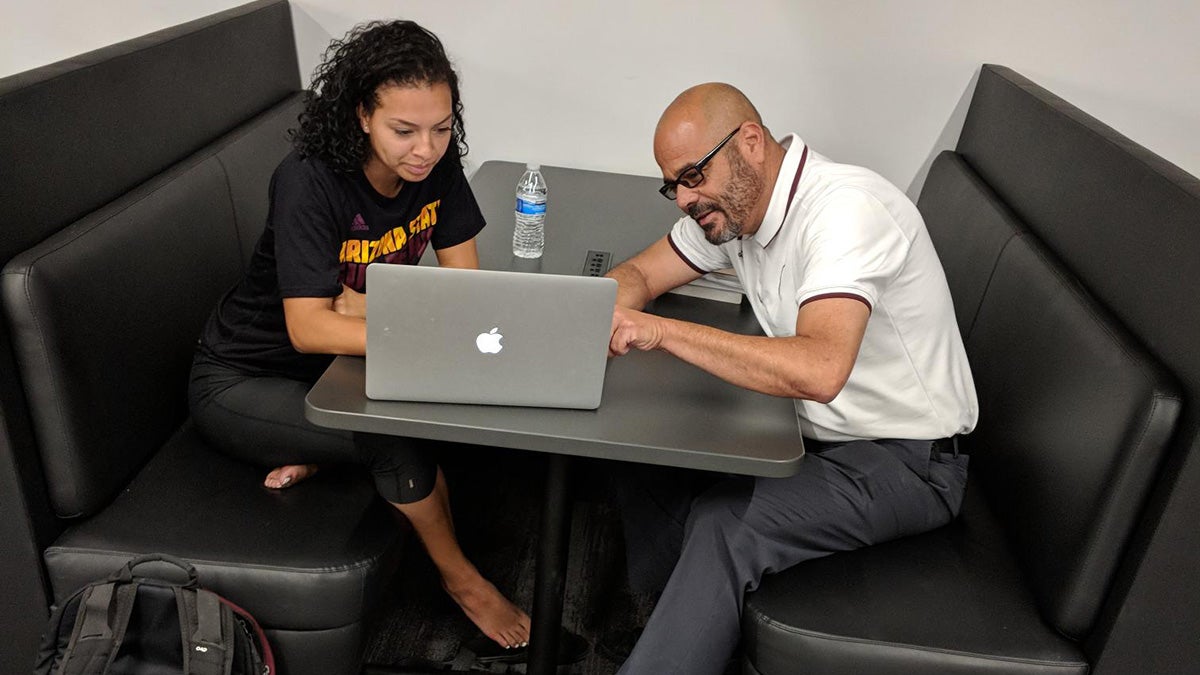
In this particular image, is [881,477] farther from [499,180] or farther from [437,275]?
[499,180]

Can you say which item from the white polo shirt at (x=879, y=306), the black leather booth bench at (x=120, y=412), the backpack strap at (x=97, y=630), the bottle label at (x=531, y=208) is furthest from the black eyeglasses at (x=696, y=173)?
the backpack strap at (x=97, y=630)

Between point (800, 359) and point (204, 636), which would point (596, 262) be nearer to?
point (800, 359)

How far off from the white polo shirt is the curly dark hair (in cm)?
64

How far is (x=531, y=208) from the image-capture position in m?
2.09

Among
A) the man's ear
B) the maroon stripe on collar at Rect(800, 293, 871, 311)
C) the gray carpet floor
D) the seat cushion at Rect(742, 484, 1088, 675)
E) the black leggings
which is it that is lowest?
the gray carpet floor

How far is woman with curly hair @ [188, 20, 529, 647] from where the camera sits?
1.66 metres

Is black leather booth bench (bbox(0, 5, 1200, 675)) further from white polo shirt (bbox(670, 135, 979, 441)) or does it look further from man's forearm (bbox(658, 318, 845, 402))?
man's forearm (bbox(658, 318, 845, 402))

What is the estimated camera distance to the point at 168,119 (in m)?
2.05

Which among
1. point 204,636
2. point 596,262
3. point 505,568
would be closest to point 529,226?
point 596,262

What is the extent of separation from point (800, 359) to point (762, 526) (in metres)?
0.31

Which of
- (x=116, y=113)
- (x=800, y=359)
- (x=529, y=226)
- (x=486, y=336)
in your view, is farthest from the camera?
(x=529, y=226)

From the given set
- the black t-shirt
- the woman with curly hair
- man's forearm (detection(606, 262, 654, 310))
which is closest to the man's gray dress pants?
man's forearm (detection(606, 262, 654, 310))

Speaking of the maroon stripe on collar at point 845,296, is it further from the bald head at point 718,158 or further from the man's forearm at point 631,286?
the man's forearm at point 631,286

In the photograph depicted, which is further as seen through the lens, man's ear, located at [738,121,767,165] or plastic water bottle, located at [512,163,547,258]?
plastic water bottle, located at [512,163,547,258]
